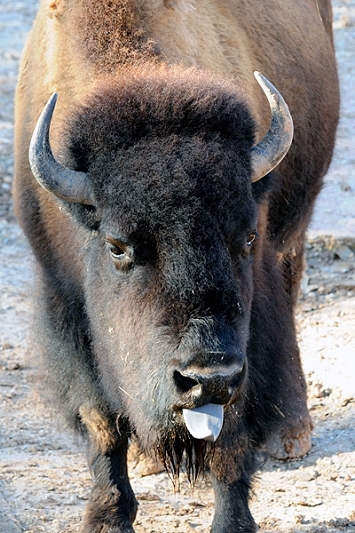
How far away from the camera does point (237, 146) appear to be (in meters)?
3.71

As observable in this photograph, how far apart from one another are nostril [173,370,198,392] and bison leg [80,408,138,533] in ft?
3.99

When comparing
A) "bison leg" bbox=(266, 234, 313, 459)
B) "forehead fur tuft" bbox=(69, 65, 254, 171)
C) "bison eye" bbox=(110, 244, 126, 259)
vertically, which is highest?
"forehead fur tuft" bbox=(69, 65, 254, 171)

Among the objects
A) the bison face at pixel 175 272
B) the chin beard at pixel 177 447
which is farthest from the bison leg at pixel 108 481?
the bison face at pixel 175 272

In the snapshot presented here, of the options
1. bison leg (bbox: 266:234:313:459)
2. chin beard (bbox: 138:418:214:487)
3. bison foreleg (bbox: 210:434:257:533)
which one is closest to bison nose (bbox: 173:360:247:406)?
chin beard (bbox: 138:418:214:487)

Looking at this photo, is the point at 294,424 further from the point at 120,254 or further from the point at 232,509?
the point at 120,254

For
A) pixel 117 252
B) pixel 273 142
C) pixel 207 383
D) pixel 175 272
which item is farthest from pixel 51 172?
pixel 207 383

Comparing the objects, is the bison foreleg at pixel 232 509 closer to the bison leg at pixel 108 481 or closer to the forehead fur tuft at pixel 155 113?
the bison leg at pixel 108 481

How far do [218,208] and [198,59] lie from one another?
1.51 meters

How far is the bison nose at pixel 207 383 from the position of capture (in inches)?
124

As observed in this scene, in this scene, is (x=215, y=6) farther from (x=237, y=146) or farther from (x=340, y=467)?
(x=340, y=467)

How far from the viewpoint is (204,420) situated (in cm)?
327

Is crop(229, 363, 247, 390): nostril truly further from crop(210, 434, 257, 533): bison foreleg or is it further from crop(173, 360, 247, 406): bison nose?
crop(210, 434, 257, 533): bison foreleg

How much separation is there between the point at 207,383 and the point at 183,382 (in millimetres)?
115

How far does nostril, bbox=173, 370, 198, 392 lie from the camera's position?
3.23 meters
